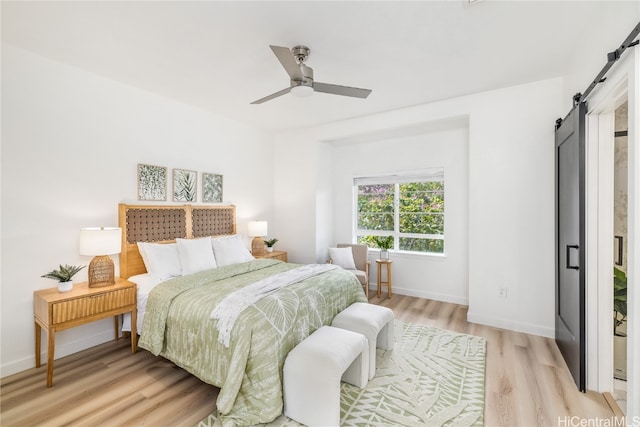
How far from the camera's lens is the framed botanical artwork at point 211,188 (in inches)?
156

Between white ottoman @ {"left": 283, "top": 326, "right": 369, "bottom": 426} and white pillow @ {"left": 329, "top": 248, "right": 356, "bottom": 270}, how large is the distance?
235cm

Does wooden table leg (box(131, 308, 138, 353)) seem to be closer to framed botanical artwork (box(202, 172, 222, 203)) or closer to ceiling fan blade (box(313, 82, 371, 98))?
framed botanical artwork (box(202, 172, 222, 203))

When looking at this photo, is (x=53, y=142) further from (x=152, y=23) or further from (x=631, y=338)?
(x=631, y=338)

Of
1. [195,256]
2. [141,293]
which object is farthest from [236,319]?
[195,256]

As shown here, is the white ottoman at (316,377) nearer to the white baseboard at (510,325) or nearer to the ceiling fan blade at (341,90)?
the ceiling fan blade at (341,90)

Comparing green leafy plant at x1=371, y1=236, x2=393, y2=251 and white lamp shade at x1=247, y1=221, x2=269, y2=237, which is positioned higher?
white lamp shade at x1=247, y1=221, x2=269, y2=237

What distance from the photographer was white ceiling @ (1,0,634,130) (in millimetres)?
1955

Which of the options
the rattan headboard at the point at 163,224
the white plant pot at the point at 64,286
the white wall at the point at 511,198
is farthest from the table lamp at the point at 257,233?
the white wall at the point at 511,198

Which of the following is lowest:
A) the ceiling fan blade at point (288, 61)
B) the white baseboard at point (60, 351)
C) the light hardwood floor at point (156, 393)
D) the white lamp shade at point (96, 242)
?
the light hardwood floor at point (156, 393)

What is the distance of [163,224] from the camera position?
3.43m

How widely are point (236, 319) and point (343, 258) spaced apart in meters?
2.62

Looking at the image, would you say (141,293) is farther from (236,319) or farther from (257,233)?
(257,233)

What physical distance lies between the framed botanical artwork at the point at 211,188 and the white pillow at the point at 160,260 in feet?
3.41

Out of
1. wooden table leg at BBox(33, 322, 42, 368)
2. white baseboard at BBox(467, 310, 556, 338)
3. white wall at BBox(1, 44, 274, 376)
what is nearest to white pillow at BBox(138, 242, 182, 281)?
white wall at BBox(1, 44, 274, 376)
